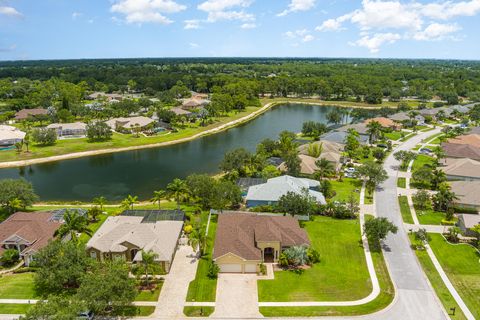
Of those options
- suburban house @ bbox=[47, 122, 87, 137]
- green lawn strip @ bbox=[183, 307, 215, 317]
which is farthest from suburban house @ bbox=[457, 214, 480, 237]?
suburban house @ bbox=[47, 122, 87, 137]

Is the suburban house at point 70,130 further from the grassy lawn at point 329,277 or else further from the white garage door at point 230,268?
the grassy lawn at point 329,277

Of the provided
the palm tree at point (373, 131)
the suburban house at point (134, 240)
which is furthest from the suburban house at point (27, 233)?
the palm tree at point (373, 131)

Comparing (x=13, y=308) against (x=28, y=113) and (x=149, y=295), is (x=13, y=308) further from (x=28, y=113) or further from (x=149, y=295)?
(x=28, y=113)

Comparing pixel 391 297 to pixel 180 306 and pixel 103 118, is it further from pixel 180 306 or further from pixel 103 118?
pixel 103 118

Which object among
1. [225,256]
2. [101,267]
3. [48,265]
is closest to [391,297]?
[225,256]

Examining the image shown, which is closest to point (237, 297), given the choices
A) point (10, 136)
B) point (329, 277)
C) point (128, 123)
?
point (329, 277)

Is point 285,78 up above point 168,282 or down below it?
above

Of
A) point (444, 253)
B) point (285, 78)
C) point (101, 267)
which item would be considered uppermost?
point (285, 78)
